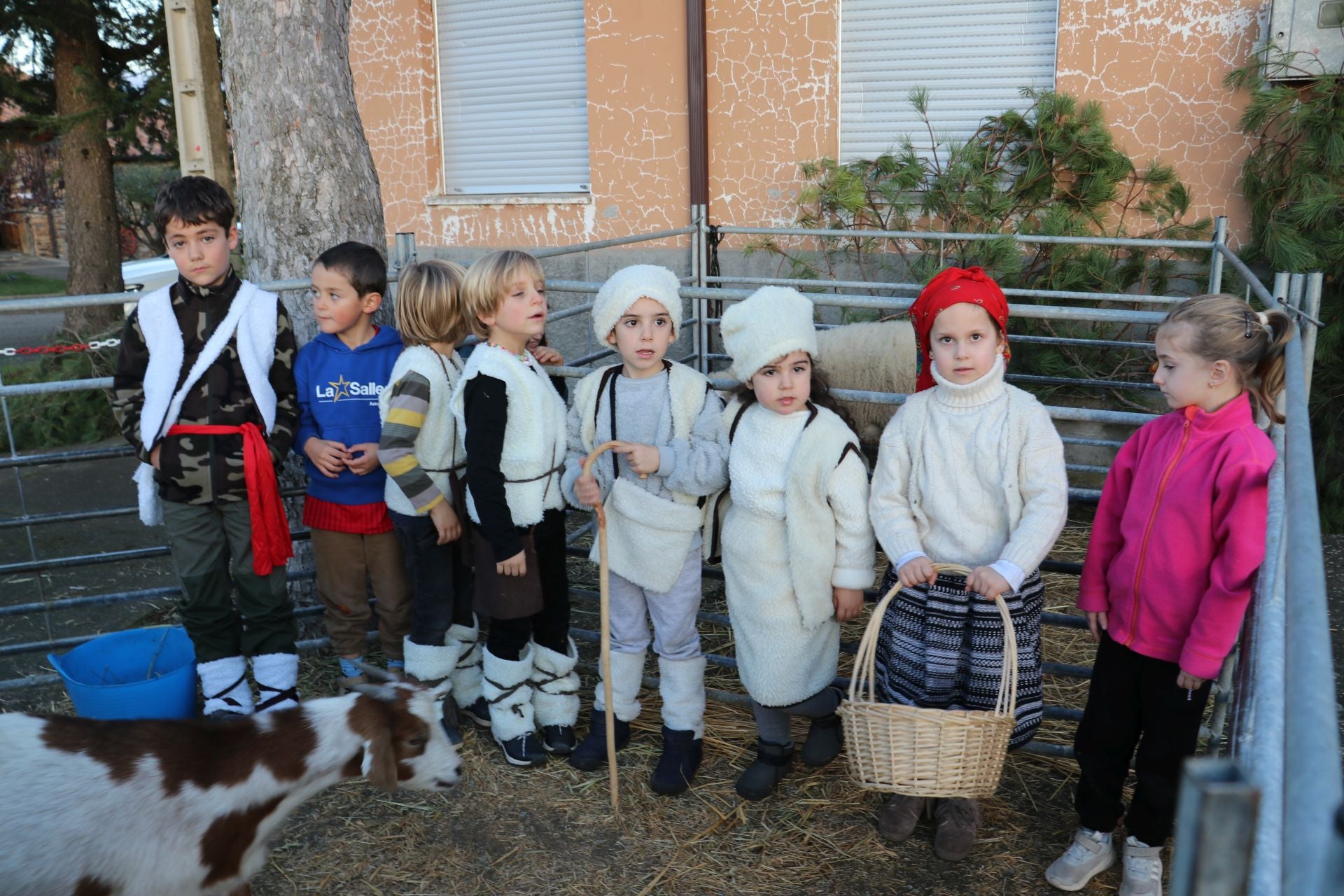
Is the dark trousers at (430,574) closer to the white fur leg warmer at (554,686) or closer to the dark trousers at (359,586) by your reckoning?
the dark trousers at (359,586)

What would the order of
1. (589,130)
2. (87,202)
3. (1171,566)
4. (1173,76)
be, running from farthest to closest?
(87,202) < (589,130) < (1173,76) < (1171,566)

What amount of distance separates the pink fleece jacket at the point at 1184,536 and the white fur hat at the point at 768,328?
35.9 inches

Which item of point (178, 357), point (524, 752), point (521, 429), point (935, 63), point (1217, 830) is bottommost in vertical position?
point (524, 752)

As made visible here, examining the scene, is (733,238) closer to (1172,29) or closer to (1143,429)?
(1172,29)

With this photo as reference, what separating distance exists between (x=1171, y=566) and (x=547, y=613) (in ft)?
6.23

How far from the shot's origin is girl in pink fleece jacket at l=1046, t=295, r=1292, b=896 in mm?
2492

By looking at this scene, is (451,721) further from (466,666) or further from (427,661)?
(427,661)

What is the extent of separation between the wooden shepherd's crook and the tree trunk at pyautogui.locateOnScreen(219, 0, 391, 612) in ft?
5.40

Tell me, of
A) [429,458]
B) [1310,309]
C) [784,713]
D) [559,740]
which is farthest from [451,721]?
[1310,309]

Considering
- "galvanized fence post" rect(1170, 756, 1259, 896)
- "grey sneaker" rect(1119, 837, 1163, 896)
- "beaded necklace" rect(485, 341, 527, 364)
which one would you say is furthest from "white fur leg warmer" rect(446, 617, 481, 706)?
"galvanized fence post" rect(1170, 756, 1259, 896)

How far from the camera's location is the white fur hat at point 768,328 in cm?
304

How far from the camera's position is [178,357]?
3404 mm

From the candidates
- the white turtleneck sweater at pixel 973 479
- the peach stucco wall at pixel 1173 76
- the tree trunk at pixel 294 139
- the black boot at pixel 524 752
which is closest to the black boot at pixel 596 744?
the black boot at pixel 524 752

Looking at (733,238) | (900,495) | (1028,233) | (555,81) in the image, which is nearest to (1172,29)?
(1028,233)
